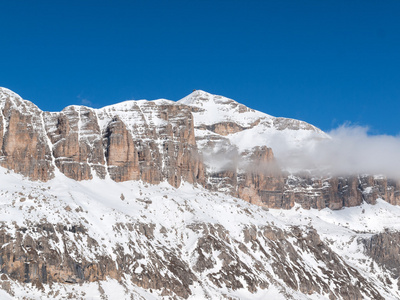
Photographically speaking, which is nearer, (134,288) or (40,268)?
(40,268)

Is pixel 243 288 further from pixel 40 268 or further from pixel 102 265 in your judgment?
pixel 40 268

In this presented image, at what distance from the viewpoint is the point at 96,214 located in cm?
19575

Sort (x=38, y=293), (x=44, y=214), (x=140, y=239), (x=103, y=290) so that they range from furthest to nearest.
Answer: (x=140, y=239), (x=44, y=214), (x=103, y=290), (x=38, y=293)

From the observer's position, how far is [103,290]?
Result: 164m

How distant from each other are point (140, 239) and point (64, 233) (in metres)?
28.1

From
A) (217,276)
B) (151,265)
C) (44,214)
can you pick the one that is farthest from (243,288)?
(44,214)

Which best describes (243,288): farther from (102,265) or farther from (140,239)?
(102,265)

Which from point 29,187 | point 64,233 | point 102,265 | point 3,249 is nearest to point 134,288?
point 102,265

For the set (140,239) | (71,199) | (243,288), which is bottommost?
(243,288)

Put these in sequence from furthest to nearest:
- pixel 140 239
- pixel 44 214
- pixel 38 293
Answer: pixel 140 239, pixel 44 214, pixel 38 293

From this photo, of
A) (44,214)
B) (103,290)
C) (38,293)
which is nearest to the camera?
(38,293)

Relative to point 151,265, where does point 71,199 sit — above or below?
above

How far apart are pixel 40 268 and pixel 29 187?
45368 mm

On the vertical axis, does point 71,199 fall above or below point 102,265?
above
